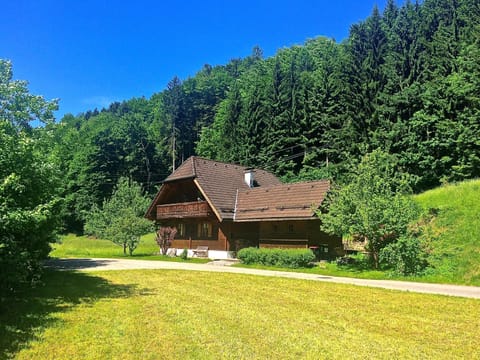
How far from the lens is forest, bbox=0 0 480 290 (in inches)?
613

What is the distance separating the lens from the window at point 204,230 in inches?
1193

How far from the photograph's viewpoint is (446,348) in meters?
6.88

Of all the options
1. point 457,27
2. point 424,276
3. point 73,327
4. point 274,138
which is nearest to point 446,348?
point 73,327

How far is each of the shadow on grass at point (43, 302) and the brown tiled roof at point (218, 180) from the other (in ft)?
45.4

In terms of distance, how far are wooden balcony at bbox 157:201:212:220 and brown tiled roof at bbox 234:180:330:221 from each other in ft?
8.44

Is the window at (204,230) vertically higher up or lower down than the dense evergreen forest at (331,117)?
lower down

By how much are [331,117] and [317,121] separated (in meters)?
2.83

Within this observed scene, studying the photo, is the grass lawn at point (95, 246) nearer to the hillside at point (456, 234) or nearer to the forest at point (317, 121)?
the forest at point (317, 121)

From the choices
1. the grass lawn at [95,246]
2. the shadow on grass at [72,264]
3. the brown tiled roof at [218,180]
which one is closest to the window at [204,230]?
the brown tiled roof at [218,180]

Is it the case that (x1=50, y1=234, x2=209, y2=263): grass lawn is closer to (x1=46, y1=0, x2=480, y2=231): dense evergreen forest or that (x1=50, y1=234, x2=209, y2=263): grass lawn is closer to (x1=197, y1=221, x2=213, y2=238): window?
(x1=46, y1=0, x2=480, y2=231): dense evergreen forest

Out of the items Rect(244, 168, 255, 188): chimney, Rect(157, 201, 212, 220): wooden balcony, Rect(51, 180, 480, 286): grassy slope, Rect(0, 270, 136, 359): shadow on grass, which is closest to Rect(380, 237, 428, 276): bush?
Rect(51, 180, 480, 286): grassy slope

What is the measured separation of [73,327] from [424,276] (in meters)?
14.2

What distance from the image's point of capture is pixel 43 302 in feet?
33.5

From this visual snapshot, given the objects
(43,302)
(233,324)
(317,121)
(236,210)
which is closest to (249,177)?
(236,210)
